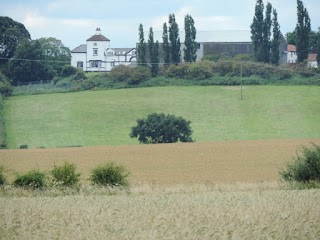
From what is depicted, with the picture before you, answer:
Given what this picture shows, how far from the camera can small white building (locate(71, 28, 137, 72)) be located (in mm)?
76188

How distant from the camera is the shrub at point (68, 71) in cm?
6778

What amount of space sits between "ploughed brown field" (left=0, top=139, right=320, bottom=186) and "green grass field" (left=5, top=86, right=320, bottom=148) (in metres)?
8.80

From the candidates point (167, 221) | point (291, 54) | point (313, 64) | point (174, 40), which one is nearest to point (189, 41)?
point (174, 40)

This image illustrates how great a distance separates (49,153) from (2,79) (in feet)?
63.5

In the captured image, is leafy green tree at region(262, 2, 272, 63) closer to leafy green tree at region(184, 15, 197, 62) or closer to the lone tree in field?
leafy green tree at region(184, 15, 197, 62)

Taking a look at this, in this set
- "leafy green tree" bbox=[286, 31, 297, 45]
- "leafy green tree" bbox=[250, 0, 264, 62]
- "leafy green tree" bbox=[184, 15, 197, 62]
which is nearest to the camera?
"leafy green tree" bbox=[250, 0, 264, 62]

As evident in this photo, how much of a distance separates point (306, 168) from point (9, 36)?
4200 centimetres

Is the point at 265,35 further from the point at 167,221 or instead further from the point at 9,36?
the point at 167,221

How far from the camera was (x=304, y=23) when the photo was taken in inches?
2817

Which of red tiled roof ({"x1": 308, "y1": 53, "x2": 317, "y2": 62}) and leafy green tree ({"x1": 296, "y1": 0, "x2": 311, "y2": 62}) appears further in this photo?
leafy green tree ({"x1": 296, "y1": 0, "x2": 311, "y2": 62})

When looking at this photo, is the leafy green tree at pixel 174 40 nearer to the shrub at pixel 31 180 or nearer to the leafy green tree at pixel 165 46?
the leafy green tree at pixel 165 46

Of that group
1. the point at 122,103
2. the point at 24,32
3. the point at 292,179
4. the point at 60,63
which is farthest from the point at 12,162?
the point at 60,63

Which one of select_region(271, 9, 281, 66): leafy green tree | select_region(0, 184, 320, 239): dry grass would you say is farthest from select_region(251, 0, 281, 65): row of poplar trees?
select_region(0, 184, 320, 239): dry grass

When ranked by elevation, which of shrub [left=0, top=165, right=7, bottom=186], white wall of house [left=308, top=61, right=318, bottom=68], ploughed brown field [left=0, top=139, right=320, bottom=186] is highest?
white wall of house [left=308, top=61, right=318, bottom=68]
